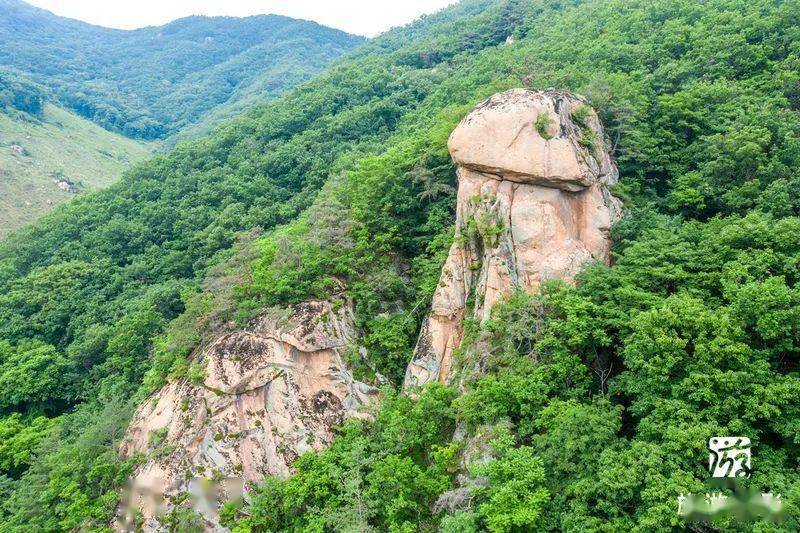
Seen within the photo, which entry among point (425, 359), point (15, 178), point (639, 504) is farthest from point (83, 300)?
point (15, 178)

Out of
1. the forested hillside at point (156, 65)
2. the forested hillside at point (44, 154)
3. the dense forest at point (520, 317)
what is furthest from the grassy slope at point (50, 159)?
the dense forest at point (520, 317)

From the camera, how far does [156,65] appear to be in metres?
174

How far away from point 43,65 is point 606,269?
19574 centimetres

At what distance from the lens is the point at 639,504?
1131 centimetres

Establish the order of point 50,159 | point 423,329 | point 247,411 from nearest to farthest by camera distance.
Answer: point 247,411, point 423,329, point 50,159

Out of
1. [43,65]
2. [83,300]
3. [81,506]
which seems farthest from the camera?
[43,65]

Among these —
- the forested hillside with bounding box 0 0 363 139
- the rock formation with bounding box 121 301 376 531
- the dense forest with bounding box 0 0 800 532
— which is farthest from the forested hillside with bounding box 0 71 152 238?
the rock formation with bounding box 121 301 376 531

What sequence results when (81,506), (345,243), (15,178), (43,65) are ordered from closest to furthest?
(81,506), (345,243), (15,178), (43,65)

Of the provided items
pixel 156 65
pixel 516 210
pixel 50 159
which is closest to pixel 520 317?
pixel 516 210

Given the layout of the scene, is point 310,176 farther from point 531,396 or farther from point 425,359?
point 531,396

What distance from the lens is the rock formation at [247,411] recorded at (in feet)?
60.2
